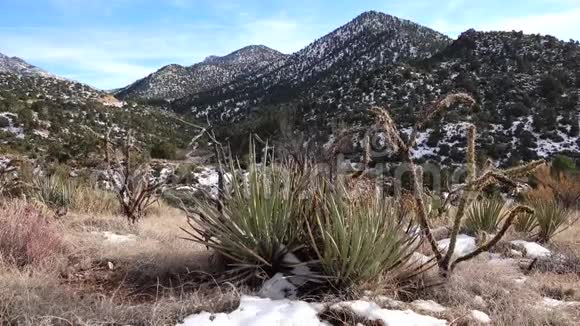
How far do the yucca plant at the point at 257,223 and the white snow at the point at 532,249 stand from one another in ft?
10.5

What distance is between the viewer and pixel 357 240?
4.01 m

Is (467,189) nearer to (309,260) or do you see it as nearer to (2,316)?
(309,260)

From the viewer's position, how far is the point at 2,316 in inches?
134

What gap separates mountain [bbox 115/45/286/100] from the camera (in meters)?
87.8

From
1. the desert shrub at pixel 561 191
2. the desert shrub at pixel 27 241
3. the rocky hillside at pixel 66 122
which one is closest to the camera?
the desert shrub at pixel 27 241

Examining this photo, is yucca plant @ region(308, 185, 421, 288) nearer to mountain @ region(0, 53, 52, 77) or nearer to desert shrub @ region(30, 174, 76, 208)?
desert shrub @ region(30, 174, 76, 208)

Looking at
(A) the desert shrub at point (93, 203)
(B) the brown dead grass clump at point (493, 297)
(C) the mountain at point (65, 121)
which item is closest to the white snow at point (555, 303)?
(B) the brown dead grass clump at point (493, 297)

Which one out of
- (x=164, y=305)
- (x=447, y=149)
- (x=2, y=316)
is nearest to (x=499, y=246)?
(x=164, y=305)

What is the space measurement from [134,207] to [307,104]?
3539 centimetres

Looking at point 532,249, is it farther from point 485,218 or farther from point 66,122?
point 66,122

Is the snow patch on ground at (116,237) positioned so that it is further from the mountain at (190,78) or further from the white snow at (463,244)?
the mountain at (190,78)

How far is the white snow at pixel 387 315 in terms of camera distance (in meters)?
3.54

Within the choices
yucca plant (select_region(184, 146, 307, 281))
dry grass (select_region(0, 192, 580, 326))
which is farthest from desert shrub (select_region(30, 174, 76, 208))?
yucca plant (select_region(184, 146, 307, 281))

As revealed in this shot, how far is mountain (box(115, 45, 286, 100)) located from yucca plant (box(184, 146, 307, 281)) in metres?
80.9
